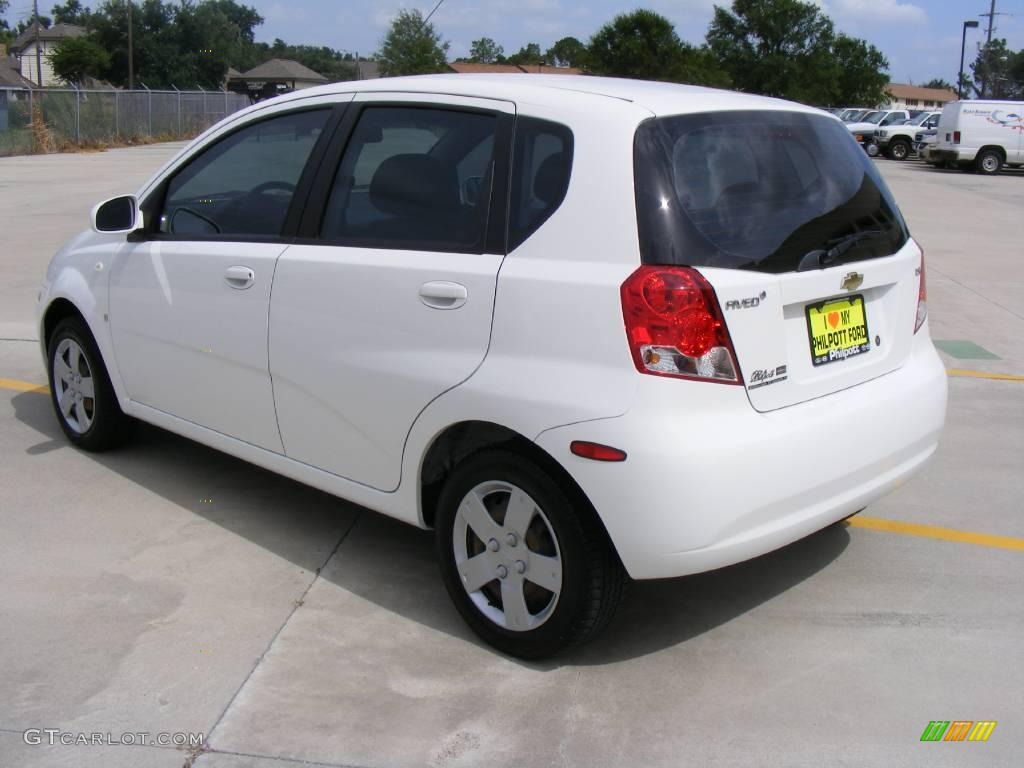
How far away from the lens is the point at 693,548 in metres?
3.19

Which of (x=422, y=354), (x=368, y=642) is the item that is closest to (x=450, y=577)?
(x=368, y=642)

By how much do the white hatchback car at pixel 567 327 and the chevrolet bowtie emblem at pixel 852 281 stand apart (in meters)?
0.02

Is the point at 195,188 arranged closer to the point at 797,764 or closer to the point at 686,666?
the point at 686,666

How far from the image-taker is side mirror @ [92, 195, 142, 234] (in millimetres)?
4875

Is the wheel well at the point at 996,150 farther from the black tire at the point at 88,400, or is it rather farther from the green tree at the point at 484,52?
the green tree at the point at 484,52

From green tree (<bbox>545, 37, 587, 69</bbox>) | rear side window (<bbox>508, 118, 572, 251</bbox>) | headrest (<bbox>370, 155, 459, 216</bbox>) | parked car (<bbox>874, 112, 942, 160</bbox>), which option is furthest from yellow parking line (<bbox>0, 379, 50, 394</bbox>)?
green tree (<bbox>545, 37, 587, 69</bbox>)

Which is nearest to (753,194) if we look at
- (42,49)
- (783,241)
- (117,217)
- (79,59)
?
(783,241)

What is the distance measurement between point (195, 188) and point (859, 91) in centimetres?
8517

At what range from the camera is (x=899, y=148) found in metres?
40.5

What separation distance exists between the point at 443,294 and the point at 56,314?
9.44ft

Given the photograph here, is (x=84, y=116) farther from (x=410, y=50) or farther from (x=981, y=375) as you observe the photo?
(x=981, y=375)

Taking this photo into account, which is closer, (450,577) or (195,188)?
(450,577)

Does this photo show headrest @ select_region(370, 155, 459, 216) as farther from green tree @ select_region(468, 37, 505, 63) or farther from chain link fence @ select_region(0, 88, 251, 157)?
green tree @ select_region(468, 37, 505, 63)

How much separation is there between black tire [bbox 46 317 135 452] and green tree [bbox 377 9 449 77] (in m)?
44.5
